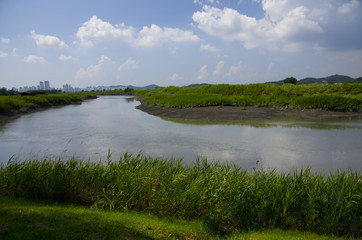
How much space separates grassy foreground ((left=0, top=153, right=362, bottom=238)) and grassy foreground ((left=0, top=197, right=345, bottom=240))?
0.22 metres

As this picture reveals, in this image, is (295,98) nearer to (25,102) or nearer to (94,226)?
(94,226)

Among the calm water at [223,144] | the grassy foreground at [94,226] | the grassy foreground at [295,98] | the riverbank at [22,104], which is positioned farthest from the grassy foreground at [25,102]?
the grassy foreground at [94,226]

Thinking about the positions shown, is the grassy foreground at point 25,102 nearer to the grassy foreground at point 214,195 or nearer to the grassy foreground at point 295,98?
the grassy foreground at point 295,98

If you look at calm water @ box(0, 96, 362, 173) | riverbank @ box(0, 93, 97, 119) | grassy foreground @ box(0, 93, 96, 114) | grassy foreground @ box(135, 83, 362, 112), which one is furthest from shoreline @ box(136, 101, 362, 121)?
grassy foreground @ box(0, 93, 96, 114)

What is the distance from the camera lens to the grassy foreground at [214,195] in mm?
3768

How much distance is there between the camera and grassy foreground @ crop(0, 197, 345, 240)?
10.3 feet

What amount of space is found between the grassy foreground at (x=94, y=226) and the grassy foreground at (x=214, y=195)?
Result: 22 centimetres

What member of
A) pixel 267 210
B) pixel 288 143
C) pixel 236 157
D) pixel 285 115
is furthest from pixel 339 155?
pixel 285 115

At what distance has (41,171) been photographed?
4.82m

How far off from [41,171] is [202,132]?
8.88 meters

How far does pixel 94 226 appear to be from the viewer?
337 cm

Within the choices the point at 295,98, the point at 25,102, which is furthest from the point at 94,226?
the point at 25,102

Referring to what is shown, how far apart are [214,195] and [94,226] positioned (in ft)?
6.31

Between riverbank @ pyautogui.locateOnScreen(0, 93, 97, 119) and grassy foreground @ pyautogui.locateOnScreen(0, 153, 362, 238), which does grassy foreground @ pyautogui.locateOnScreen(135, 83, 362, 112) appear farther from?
grassy foreground @ pyautogui.locateOnScreen(0, 153, 362, 238)
